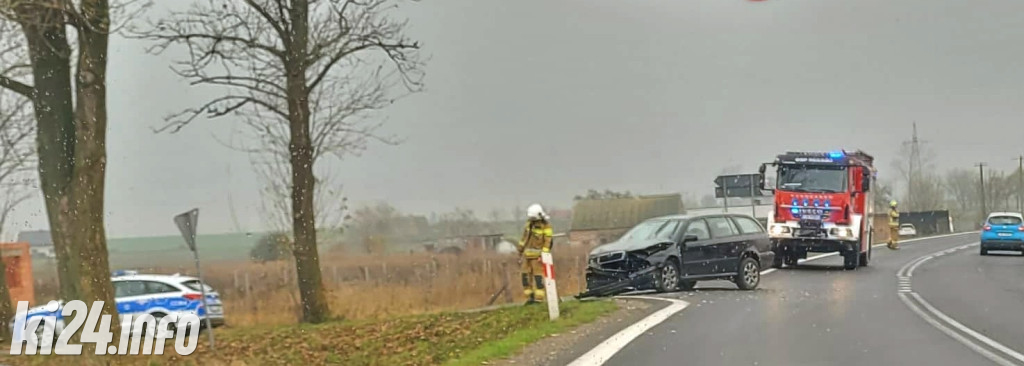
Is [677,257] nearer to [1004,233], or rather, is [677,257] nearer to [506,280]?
[506,280]

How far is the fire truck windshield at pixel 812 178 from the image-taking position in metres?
24.9

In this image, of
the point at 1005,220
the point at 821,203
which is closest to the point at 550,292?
the point at 821,203

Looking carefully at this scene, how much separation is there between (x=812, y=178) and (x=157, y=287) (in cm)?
1662

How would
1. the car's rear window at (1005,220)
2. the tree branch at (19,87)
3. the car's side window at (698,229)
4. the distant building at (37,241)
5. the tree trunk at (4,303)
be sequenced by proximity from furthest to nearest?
the car's rear window at (1005,220)
the car's side window at (698,229)
the tree trunk at (4,303)
the distant building at (37,241)
the tree branch at (19,87)

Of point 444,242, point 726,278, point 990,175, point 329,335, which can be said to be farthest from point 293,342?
point 990,175

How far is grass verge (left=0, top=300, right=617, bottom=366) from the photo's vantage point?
1083 cm

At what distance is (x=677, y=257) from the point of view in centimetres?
1784

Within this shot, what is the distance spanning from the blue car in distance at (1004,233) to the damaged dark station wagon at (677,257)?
1868cm

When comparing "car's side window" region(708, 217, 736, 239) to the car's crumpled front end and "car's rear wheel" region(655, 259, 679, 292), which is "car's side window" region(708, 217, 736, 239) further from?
the car's crumpled front end

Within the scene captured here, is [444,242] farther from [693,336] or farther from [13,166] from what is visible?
[693,336]

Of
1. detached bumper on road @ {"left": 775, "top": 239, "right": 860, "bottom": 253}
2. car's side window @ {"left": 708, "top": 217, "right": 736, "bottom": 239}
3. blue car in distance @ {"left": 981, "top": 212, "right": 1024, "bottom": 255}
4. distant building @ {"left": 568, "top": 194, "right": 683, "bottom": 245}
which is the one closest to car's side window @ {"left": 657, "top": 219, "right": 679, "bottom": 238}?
car's side window @ {"left": 708, "top": 217, "right": 736, "bottom": 239}

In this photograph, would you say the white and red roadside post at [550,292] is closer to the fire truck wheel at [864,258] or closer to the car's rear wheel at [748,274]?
the car's rear wheel at [748,274]

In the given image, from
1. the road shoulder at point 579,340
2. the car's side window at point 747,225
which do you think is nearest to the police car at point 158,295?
the road shoulder at point 579,340

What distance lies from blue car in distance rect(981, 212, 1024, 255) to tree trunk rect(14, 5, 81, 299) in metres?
31.9
